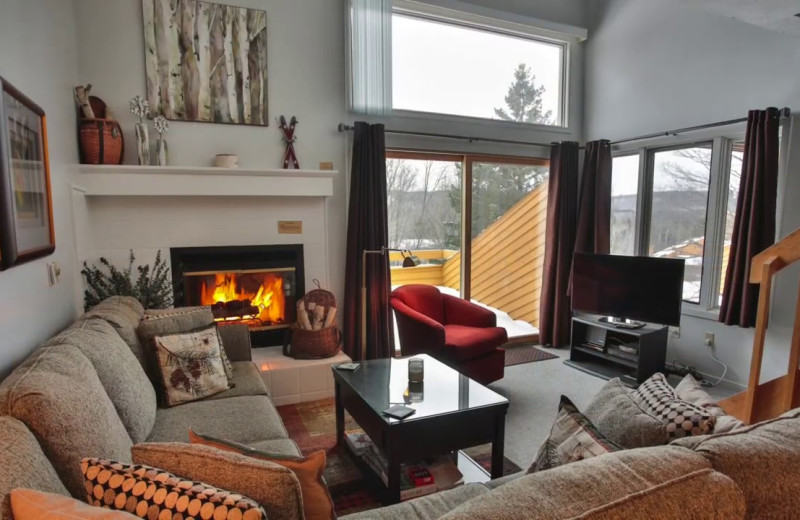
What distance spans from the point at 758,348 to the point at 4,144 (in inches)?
139

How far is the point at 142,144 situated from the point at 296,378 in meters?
1.93

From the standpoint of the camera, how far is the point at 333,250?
3.96 m

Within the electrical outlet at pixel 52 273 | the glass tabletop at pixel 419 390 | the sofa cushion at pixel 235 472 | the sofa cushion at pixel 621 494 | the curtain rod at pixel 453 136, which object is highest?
the curtain rod at pixel 453 136

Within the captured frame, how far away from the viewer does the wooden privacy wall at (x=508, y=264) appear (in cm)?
462

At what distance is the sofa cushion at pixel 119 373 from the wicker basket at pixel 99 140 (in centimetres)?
146

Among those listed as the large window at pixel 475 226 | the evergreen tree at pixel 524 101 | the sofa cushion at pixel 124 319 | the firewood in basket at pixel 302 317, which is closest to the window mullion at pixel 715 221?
the large window at pixel 475 226

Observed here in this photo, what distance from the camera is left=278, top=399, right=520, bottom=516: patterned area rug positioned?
85.0 inches

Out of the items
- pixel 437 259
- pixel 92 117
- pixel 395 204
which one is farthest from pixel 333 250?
pixel 92 117

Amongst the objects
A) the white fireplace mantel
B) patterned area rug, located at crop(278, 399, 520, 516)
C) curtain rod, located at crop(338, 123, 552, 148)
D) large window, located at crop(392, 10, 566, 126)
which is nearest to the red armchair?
patterned area rug, located at crop(278, 399, 520, 516)

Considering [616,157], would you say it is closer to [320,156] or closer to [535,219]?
[535,219]

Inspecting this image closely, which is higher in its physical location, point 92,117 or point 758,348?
point 92,117

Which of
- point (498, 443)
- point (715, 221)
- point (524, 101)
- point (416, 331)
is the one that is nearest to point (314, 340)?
point (416, 331)

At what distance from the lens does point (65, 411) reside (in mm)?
1207

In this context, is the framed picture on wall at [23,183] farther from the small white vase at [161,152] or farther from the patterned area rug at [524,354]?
the patterned area rug at [524,354]
